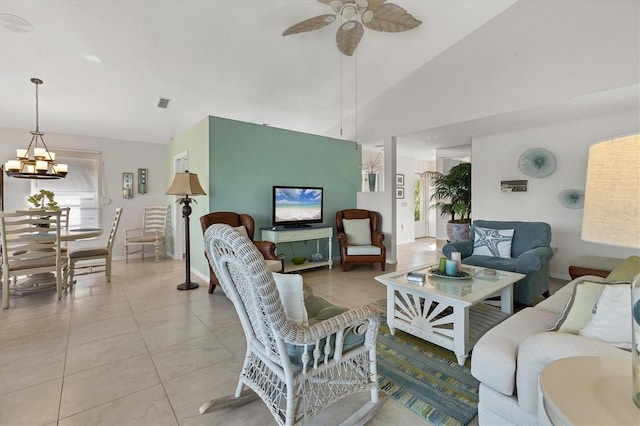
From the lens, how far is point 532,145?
14.3 feet

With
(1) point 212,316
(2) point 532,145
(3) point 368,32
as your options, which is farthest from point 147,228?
(2) point 532,145

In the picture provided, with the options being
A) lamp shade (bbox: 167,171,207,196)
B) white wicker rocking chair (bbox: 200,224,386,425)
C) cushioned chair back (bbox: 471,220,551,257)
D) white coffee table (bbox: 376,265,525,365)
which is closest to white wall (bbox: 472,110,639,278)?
cushioned chair back (bbox: 471,220,551,257)

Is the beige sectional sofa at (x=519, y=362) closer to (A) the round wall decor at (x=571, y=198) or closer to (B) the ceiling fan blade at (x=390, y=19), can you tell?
(B) the ceiling fan blade at (x=390, y=19)

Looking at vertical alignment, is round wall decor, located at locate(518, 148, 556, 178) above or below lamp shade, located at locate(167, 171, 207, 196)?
above

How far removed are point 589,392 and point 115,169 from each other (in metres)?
6.85

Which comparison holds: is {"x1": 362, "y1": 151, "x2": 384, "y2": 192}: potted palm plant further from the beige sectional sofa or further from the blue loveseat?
the beige sectional sofa

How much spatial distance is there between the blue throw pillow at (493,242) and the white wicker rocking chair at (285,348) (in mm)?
2714

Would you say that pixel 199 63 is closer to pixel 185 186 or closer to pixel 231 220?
pixel 185 186

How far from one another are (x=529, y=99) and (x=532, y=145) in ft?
3.73

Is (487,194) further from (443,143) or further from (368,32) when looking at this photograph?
(368,32)

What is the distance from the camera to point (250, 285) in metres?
1.20

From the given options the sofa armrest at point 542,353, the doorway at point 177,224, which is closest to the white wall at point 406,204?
the doorway at point 177,224

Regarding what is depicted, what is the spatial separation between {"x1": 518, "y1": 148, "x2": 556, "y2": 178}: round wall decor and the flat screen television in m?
3.18

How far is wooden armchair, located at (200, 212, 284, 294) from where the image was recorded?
11.5 feet
